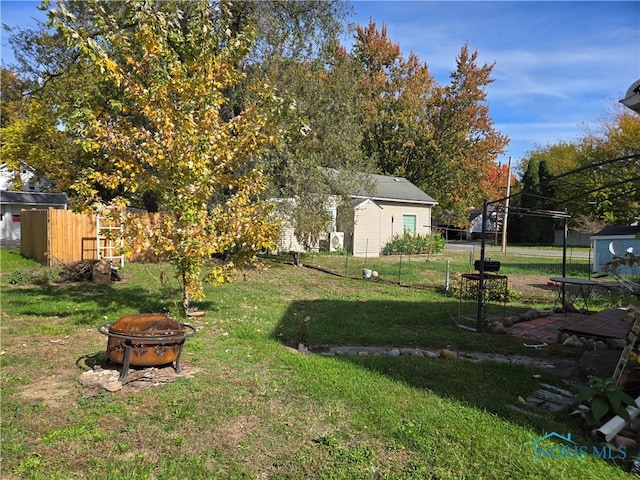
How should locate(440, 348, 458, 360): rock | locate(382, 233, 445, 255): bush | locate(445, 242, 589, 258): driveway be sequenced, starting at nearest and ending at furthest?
locate(440, 348, 458, 360): rock < locate(382, 233, 445, 255): bush < locate(445, 242, 589, 258): driveway

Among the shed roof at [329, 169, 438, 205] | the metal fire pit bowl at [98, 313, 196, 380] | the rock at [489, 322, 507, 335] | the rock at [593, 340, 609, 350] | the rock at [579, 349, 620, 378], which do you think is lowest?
the rock at [489, 322, 507, 335]

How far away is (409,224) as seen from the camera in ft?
76.7

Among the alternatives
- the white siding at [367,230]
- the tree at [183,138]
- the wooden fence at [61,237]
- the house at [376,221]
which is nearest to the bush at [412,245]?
the house at [376,221]

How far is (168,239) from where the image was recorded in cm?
622

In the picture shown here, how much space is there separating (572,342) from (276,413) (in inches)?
198

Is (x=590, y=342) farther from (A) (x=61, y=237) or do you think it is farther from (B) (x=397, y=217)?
(B) (x=397, y=217)

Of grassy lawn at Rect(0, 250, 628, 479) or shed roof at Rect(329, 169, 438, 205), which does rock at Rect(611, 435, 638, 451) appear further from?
shed roof at Rect(329, 169, 438, 205)

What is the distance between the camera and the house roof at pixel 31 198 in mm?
25234

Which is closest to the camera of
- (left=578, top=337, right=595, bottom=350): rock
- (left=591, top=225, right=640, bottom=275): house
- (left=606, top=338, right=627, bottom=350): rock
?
(left=606, top=338, right=627, bottom=350): rock

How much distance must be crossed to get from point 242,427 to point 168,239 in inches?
139

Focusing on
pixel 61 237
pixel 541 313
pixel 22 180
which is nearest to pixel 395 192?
pixel 541 313

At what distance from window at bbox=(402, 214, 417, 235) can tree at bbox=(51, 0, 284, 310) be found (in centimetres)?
1700

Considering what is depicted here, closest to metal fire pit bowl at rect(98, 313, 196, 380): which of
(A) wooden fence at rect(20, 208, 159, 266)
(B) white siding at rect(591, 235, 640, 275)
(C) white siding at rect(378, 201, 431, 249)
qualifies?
(A) wooden fence at rect(20, 208, 159, 266)

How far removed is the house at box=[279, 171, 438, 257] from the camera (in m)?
20.1
